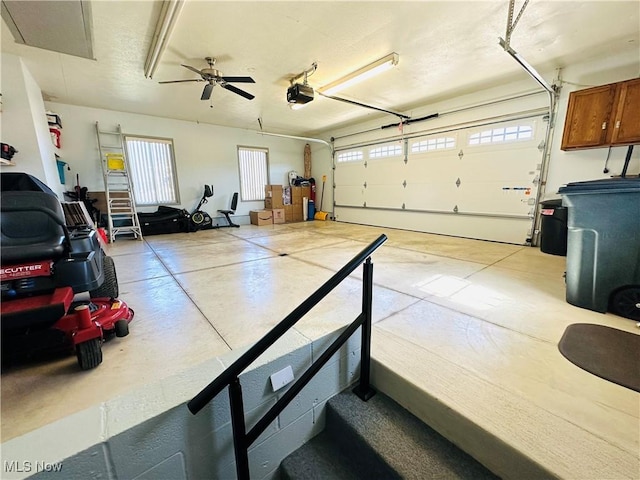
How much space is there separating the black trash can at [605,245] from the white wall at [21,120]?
21.0 ft

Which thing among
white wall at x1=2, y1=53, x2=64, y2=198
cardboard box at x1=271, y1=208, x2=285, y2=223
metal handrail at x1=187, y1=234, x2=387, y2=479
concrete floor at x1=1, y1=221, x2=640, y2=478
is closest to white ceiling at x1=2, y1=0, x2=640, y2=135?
white wall at x1=2, y1=53, x2=64, y2=198

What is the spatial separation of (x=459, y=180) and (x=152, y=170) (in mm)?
7175

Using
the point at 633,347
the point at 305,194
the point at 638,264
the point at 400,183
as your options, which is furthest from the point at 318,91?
the point at 633,347

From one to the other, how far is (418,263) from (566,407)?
237 centimetres

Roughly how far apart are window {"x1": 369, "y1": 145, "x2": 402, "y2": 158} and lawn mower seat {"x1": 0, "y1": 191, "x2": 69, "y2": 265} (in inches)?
249

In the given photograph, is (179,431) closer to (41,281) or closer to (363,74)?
(41,281)

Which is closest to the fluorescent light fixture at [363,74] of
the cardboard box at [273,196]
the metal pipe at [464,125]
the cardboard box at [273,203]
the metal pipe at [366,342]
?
the metal pipe at [464,125]

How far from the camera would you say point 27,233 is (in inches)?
51.8

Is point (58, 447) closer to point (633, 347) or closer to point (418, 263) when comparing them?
point (633, 347)

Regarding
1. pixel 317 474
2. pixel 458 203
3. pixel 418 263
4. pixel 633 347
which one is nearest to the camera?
pixel 317 474

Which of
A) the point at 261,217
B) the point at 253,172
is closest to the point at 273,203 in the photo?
the point at 261,217

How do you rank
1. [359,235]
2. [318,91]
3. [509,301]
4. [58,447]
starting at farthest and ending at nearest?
1. [359,235]
2. [318,91]
3. [509,301]
4. [58,447]

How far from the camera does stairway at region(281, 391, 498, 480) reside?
106cm

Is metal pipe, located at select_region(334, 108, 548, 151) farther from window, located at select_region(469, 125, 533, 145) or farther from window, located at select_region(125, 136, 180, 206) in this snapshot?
window, located at select_region(125, 136, 180, 206)
